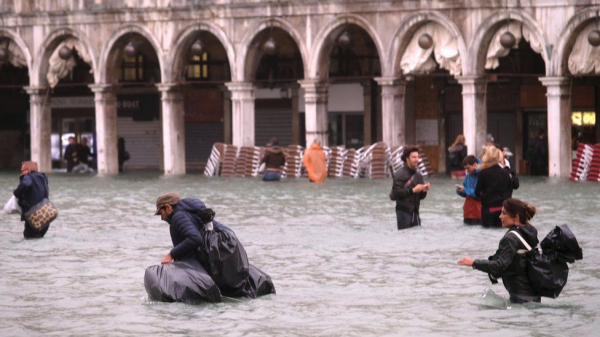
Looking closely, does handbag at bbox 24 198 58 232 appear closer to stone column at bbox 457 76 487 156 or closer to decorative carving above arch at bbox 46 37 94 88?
stone column at bbox 457 76 487 156

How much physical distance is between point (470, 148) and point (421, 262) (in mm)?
18697

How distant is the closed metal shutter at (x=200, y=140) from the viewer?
139 ft

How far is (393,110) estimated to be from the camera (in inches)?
1407

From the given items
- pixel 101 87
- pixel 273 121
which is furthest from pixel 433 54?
pixel 101 87

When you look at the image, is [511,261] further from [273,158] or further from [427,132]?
[427,132]

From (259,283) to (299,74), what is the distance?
27.8 meters

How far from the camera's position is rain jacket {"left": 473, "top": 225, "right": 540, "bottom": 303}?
11.6 meters

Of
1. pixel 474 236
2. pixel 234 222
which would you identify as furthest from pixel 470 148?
pixel 474 236

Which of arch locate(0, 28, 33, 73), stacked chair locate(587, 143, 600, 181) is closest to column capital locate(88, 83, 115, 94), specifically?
arch locate(0, 28, 33, 73)

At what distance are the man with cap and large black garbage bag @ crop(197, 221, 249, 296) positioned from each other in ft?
0.36

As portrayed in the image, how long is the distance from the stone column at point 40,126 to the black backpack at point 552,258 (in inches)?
1196

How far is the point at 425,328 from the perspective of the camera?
11.5 meters

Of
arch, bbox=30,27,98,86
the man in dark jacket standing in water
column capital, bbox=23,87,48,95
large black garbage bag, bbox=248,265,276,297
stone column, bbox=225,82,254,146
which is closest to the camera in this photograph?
large black garbage bag, bbox=248,265,276,297

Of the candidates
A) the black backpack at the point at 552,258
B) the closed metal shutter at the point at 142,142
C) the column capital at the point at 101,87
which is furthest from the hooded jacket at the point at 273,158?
the black backpack at the point at 552,258
